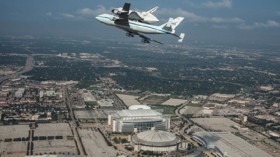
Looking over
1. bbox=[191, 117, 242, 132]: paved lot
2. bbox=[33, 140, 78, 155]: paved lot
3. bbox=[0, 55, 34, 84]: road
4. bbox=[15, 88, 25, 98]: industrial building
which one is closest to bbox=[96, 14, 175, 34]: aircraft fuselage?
bbox=[33, 140, 78, 155]: paved lot

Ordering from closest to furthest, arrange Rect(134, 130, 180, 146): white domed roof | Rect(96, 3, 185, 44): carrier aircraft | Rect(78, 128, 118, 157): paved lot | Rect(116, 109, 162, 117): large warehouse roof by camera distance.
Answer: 1. Rect(96, 3, 185, 44): carrier aircraft
2. Rect(78, 128, 118, 157): paved lot
3. Rect(134, 130, 180, 146): white domed roof
4. Rect(116, 109, 162, 117): large warehouse roof

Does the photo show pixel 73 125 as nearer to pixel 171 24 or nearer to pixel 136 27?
pixel 136 27

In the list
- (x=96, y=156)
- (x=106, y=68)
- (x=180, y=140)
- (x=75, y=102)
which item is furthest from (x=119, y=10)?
(x=106, y=68)

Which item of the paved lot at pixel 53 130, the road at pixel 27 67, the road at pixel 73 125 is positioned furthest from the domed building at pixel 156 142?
the road at pixel 27 67

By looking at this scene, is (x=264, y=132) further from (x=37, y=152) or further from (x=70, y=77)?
(x=70, y=77)

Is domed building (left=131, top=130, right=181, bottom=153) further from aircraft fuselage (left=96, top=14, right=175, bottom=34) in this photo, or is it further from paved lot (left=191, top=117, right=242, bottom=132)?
aircraft fuselage (left=96, top=14, right=175, bottom=34)

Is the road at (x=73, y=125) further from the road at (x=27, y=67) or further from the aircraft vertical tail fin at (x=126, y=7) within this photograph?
the aircraft vertical tail fin at (x=126, y=7)

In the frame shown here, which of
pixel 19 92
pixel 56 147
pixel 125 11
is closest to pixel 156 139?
pixel 56 147
